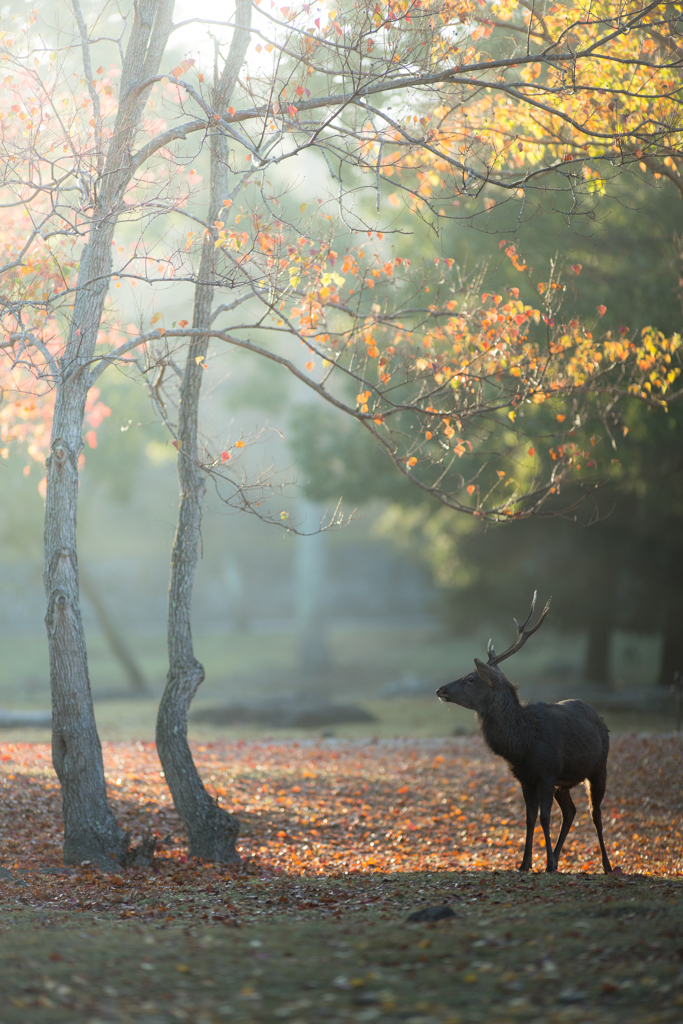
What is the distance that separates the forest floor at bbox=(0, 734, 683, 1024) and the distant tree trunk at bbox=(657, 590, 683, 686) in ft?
32.5

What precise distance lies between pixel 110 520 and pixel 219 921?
33917mm

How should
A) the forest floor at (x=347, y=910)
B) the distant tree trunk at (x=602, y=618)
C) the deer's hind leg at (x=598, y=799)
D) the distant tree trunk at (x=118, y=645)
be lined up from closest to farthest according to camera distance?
1. the forest floor at (x=347, y=910)
2. the deer's hind leg at (x=598, y=799)
3. the distant tree trunk at (x=602, y=618)
4. the distant tree trunk at (x=118, y=645)

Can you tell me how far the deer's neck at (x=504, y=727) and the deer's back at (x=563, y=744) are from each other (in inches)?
2.6

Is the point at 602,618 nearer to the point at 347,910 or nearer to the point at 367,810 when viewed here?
the point at 367,810

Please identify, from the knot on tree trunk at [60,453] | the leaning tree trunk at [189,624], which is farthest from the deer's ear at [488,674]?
the knot on tree trunk at [60,453]

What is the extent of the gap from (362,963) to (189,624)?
4084mm

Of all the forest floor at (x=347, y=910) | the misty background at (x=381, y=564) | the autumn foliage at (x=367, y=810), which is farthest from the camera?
the misty background at (x=381, y=564)

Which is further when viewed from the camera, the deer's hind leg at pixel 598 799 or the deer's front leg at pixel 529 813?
the deer's hind leg at pixel 598 799

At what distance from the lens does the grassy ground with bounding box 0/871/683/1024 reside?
359 centimetres

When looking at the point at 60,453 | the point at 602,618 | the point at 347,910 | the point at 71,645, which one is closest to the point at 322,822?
the point at 71,645

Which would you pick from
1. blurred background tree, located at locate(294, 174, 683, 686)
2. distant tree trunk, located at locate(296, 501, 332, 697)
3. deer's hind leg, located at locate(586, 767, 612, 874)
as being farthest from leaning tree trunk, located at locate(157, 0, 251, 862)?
distant tree trunk, located at locate(296, 501, 332, 697)

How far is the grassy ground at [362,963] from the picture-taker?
359 centimetres

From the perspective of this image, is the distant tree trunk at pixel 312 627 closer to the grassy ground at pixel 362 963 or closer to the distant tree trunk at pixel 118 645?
the distant tree trunk at pixel 118 645

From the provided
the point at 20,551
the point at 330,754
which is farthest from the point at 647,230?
the point at 20,551
